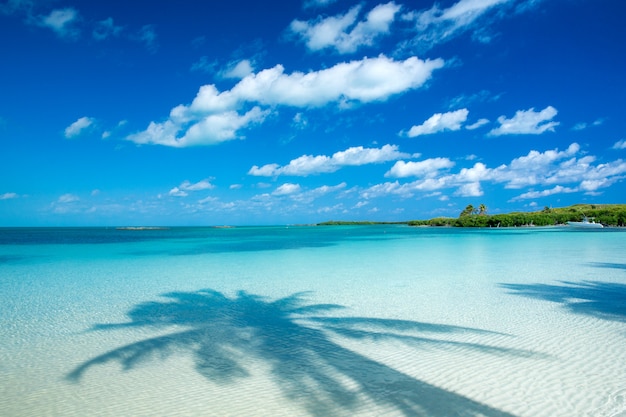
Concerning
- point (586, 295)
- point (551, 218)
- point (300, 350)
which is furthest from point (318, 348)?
point (551, 218)

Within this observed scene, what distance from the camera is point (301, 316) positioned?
9578 mm

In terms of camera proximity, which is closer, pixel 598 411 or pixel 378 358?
pixel 598 411

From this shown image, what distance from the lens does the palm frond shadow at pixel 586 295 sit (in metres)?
9.43

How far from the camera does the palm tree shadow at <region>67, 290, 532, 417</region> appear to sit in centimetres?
489

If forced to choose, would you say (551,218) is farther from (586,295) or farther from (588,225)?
(586,295)

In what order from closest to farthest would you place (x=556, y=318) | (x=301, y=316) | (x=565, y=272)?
(x=556, y=318) → (x=301, y=316) → (x=565, y=272)

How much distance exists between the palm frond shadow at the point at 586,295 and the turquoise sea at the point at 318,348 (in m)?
0.07

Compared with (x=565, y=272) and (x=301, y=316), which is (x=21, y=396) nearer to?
(x=301, y=316)

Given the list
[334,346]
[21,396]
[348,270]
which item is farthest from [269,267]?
A: [21,396]

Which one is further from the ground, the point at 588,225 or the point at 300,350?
the point at 588,225

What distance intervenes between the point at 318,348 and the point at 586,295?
31.1ft

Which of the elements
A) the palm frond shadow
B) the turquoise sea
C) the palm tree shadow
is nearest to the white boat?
the turquoise sea

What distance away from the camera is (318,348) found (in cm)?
702

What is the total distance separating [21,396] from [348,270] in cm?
1419
